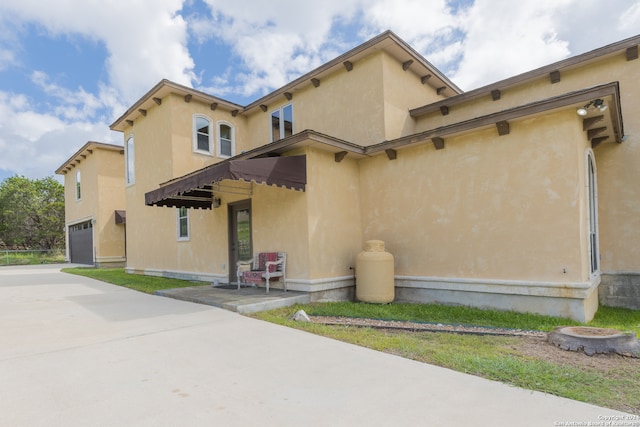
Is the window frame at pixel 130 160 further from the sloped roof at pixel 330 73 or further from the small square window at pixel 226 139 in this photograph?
the small square window at pixel 226 139

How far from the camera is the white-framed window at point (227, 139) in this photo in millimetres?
14179

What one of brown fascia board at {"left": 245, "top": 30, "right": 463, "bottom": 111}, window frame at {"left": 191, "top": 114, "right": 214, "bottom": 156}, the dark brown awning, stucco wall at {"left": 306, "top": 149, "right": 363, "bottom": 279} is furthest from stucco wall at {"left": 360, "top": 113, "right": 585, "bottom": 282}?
window frame at {"left": 191, "top": 114, "right": 214, "bottom": 156}

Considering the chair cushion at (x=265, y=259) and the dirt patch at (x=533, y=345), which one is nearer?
the dirt patch at (x=533, y=345)

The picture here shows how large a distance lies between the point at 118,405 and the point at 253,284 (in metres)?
6.29

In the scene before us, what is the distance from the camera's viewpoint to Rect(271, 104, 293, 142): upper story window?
12875 mm

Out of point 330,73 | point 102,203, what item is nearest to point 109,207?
point 102,203

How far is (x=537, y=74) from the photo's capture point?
9.08 metres

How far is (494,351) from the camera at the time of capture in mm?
4484

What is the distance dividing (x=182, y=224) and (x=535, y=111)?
11.5 meters

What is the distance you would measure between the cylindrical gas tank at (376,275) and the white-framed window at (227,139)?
8.41 meters

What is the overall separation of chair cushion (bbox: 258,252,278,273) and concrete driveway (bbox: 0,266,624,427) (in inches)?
117

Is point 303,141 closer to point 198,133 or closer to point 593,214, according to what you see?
point 593,214

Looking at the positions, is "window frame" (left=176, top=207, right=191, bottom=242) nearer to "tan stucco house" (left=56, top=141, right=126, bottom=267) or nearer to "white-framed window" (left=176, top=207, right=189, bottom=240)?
"white-framed window" (left=176, top=207, right=189, bottom=240)

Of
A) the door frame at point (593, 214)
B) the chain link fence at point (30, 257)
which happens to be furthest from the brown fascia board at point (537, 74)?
the chain link fence at point (30, 257)
